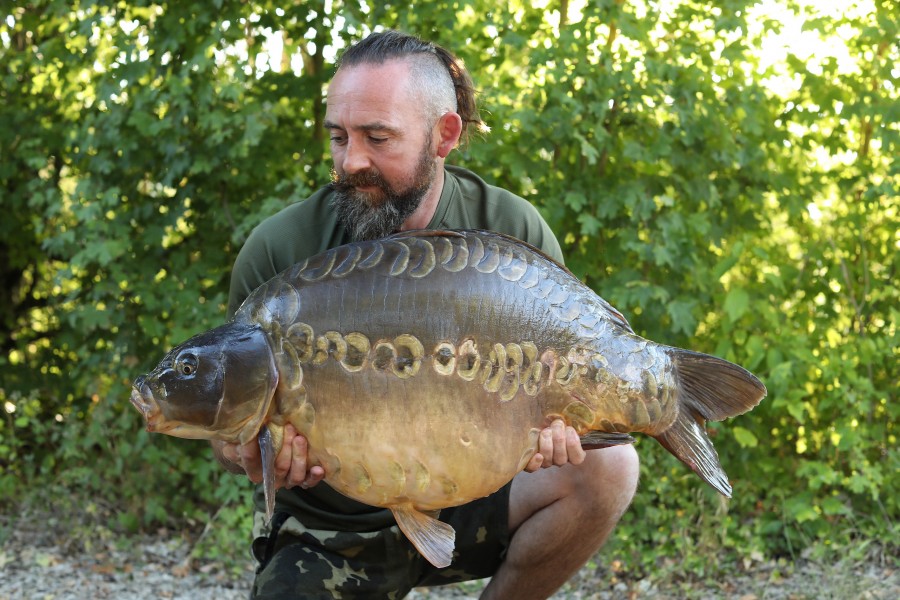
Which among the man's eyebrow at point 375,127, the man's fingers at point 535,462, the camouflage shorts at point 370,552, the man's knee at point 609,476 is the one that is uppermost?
the man's eyebrow at point 375,127

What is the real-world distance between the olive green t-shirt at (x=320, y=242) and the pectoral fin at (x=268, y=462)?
0.56 metres

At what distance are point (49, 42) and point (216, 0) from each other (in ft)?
2.78

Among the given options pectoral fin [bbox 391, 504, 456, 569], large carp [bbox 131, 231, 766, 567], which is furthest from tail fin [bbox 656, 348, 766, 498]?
pectoral fin [bbox 391, 504, 456, 569]

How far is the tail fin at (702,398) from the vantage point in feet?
6.29

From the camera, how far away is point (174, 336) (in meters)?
3.74

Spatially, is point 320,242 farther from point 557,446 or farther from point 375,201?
point 557,446

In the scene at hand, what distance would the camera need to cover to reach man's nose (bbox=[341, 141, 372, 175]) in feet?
6.94

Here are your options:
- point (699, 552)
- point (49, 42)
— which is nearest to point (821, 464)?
point (699, 552)

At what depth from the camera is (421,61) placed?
2.23 m

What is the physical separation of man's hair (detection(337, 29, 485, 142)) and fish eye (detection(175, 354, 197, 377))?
29.0 inches

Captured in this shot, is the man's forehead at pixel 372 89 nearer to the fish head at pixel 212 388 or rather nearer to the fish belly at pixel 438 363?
the fish belly at pixel 438 363

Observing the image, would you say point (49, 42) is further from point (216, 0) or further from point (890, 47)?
point (890, 47)

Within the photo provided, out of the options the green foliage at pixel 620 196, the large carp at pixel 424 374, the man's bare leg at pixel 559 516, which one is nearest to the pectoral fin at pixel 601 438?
the large carp at pixel 424 374

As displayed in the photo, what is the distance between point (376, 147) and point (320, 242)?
31 cm
